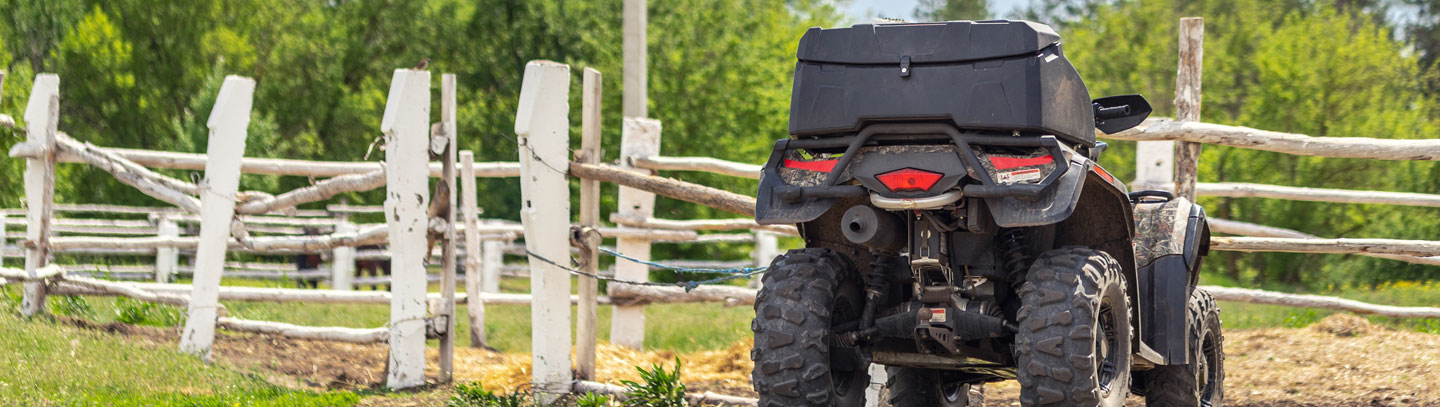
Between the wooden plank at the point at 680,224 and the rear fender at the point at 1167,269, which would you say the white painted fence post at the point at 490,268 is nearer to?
the wooden plank at the point at 680,224

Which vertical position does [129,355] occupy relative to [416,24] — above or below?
below

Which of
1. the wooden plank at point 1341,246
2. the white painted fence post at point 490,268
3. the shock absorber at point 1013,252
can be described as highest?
the shock absorber at point 1013,252

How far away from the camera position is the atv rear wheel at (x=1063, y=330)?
12.6 ft

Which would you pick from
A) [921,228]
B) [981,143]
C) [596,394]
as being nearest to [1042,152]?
[981,143]

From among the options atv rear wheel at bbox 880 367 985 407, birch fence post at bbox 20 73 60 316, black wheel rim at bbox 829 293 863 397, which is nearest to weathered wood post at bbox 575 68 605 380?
atv rear wheel at bbox 880 367 985 407

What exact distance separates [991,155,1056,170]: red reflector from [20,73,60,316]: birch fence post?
6079 mm

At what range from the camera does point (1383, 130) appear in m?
20.5

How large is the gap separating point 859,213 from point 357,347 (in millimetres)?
5000

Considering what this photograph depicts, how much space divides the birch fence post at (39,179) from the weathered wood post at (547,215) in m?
3.34

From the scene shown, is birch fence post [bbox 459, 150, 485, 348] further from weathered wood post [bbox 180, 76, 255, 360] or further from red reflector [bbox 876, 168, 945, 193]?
red reflector [bbox 876, 168, 945, 193]

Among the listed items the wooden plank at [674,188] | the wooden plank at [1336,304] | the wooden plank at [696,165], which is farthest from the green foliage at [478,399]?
the wooden plank at [1336,304]

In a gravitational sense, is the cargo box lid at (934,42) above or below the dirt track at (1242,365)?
above

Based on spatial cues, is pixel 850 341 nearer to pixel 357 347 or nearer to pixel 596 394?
pixel 596 394

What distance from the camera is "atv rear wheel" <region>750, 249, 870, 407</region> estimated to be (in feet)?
13.6
